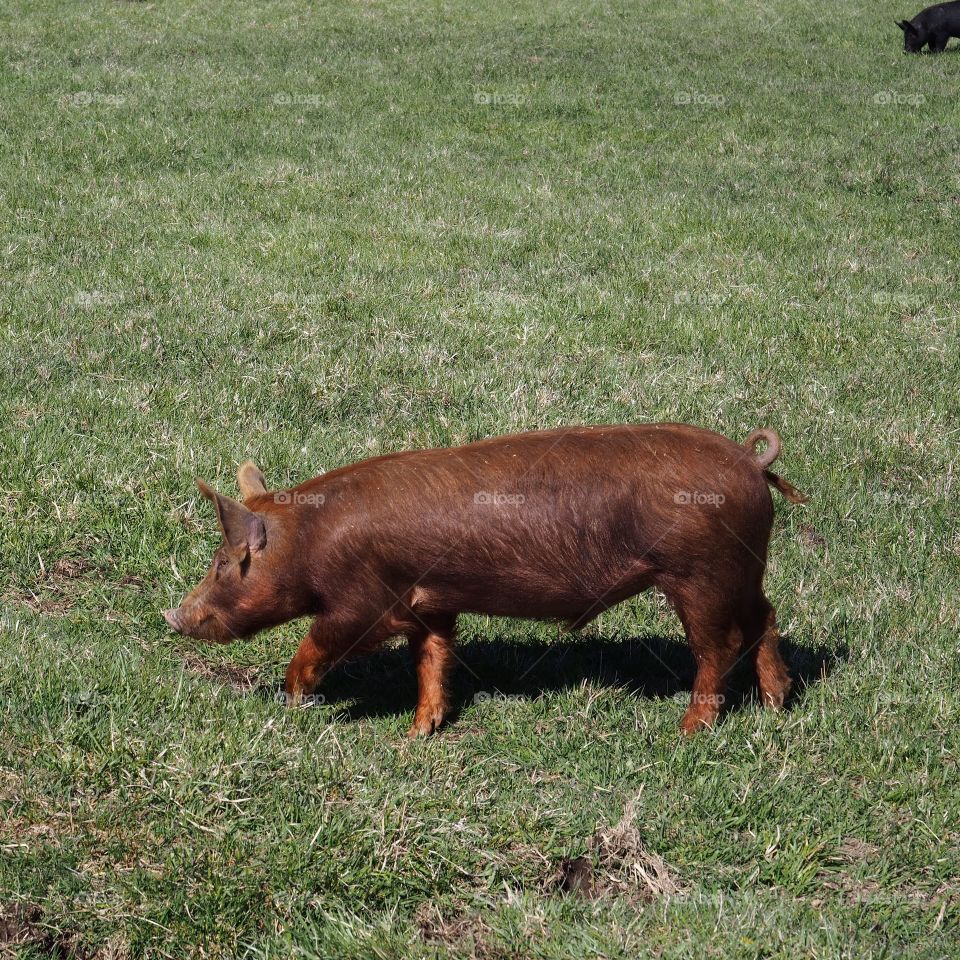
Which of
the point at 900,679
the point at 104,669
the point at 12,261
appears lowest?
the point at 900,679

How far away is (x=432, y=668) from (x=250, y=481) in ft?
3.38

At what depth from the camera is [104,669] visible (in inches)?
177

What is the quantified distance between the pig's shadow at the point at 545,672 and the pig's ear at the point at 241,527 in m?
0.69

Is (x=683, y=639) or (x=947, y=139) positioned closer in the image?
(x=683, y=639)

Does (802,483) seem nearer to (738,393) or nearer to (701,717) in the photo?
(738,393)

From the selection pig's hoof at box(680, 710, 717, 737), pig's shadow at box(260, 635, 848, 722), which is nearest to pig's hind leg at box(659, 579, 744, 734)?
pig's hoof at box(680, 710, 717, 737)

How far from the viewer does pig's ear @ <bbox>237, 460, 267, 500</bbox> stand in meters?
4.71

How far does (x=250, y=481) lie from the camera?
15.6ft

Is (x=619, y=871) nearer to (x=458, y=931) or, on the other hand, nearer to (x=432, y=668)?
(x=458, y=931)

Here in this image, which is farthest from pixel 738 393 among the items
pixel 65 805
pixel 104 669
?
pixel 65 805

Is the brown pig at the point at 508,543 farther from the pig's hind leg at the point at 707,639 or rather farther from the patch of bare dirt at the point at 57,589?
the patch of bare dirt at the point at 57,589

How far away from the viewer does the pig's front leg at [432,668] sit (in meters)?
4.62

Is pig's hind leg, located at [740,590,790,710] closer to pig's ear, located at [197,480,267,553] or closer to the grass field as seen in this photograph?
the grass field

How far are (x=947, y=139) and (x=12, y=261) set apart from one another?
10618 millimetres
